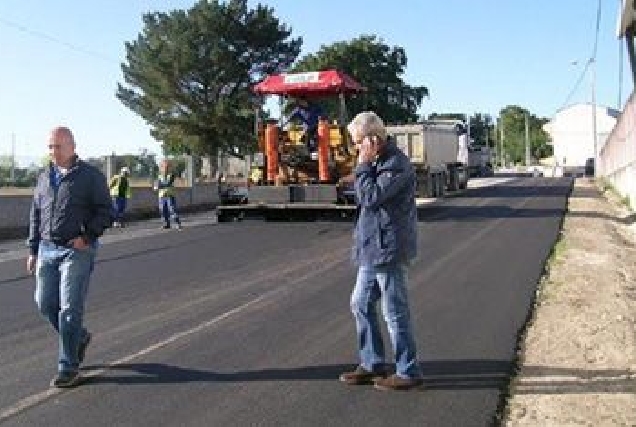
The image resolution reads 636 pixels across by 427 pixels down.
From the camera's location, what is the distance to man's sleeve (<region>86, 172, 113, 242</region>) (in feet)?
23.6

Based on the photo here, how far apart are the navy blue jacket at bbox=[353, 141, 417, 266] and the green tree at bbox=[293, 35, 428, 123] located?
72.1 m

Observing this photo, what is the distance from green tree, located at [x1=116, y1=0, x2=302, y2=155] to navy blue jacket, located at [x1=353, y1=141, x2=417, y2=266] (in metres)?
51.5

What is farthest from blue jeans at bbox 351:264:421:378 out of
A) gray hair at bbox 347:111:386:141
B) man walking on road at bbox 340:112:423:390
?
gray hair at bbox 347:111:386:141

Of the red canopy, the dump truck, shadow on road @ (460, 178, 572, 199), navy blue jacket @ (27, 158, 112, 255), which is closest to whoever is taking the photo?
navy blue jacket @ (27, 158, 112, 255)

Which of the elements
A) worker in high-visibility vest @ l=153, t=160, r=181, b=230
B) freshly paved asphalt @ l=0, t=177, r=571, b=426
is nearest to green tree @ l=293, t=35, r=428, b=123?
worker in high-visibility vest @ l=153, t=160, r=181, b=230

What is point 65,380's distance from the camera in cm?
703

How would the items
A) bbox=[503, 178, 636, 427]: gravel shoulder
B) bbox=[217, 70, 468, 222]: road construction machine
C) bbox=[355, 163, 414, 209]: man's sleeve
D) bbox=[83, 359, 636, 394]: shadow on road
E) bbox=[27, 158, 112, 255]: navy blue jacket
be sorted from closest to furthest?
bbox=[503, 178, 636, 427]: gravel shoulder < bbox=[355, 163, 414, 209]: man's sleeve < bbox=[83, 359, 636, 394]: shadow on road < bbox=[27, 158, 112, 255]: navy blue jacket < bbox=[217, 70, 468, 222]: road construction machine

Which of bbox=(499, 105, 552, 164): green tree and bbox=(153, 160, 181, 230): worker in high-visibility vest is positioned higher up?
bbox=(499, 105, 552, 164): green tree

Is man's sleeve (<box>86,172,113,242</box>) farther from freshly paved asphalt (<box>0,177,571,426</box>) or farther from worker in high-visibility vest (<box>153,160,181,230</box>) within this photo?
worker in high-visibility vest (<box>153,160,181,230</box>)

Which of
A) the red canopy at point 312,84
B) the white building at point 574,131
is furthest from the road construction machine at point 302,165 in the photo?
the white building at point 574,131

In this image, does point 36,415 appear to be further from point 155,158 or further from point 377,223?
point 155,158

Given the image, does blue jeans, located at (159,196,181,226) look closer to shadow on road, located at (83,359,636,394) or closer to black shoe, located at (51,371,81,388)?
shadow on road, located at (83,359,636,394)

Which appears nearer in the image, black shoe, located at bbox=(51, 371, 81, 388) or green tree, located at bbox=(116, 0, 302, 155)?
black shoe, located at bbox=(51, 371, 81, 388)

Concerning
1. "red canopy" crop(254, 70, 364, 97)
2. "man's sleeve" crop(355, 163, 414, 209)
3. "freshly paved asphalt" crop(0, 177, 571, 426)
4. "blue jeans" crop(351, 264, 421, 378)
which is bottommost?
"freshly paved asphalt" crop(0, 177, 571, 426)
